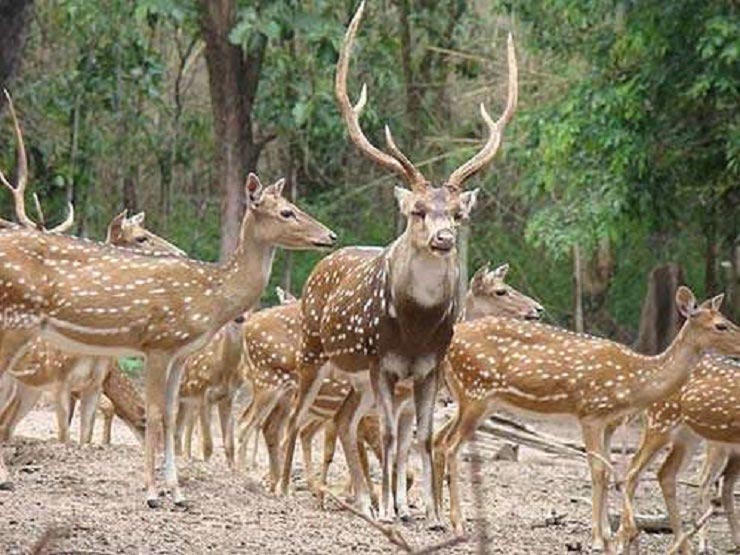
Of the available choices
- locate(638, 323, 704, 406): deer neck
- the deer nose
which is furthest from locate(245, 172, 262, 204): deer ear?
locate(638, 323, 704, 406): deer neck

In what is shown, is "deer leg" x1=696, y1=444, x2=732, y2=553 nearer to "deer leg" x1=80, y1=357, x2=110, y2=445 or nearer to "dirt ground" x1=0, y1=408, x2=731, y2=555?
"dirt ground" x1=0, y1=408, x2=731, y2=555

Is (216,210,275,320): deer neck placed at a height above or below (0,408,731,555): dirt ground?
above

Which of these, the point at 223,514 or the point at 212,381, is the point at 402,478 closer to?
the point at 223,514

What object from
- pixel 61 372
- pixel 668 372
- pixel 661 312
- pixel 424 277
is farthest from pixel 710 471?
pixel 661 312

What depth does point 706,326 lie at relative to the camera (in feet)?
32.2

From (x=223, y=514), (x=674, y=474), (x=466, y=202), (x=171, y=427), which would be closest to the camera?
(x=466, y=202)

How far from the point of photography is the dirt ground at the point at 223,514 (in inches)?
289

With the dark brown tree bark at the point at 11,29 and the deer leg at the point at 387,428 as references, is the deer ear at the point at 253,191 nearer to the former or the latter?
the deer leg at the point at 387,428

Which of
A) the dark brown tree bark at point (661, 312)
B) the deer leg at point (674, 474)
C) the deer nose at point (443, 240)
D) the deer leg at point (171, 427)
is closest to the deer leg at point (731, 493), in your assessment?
the deer leg at point (674, 474)

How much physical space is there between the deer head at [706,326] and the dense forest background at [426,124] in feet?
13.3

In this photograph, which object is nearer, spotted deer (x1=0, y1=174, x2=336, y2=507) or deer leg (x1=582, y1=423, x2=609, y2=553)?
spotted deer (x1=0, y1=174, x2=336, y2=507)

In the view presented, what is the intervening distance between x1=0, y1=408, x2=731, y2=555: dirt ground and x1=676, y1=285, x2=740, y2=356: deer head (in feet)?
3.44

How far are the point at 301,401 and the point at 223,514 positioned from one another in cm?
153

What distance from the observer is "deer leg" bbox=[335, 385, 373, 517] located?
31.5 ft
